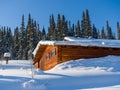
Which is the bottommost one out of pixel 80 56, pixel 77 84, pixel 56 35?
pixel 77 84

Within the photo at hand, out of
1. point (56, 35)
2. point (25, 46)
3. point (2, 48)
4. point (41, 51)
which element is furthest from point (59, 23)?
point (41, 51)

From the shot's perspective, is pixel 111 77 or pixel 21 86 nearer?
pixel 21 86

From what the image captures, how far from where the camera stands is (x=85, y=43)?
82.4 ft

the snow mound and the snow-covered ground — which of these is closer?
the snow-covered ground

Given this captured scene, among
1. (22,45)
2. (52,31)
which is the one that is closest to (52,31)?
(52,31)

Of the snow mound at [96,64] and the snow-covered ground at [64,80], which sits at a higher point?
the snow mound at [96,64]

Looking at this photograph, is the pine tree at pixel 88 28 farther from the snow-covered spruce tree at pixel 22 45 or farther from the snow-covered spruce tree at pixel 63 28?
the snow-covered spruce tree at pixel 22 45

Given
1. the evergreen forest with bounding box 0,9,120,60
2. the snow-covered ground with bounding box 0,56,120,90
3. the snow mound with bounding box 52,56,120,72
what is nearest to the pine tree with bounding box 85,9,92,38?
the evergreen forest with bounding box 0,9,120,60

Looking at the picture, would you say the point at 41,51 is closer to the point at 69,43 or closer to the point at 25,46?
the point at 69,43

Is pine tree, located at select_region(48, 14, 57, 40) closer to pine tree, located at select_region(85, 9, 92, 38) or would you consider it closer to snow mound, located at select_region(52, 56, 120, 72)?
pine tree, located at select_region(85, 9, 92, 38)

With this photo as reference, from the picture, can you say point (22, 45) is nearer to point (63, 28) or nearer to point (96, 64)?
point (63, 28)

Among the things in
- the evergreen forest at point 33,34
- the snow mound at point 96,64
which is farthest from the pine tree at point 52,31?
the snow mound at point 96,64

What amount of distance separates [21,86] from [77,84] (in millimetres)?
3502

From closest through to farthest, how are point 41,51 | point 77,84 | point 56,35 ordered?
point 77,84 → point 41,51 → point 56,35
